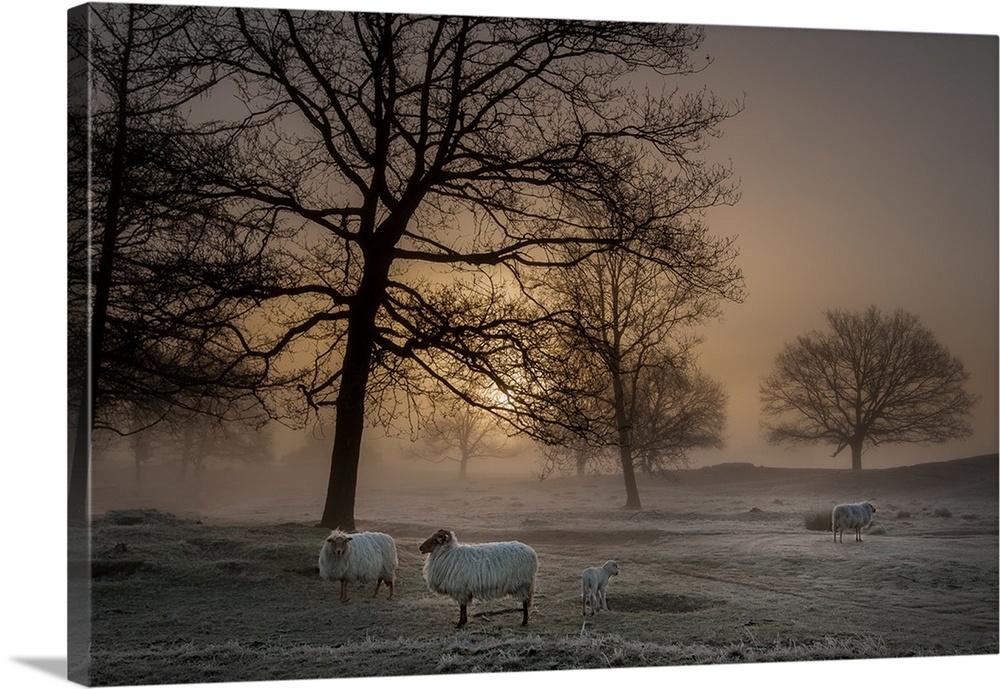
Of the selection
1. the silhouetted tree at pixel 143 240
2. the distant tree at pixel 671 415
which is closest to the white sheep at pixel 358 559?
the silhouetted tree at pixel 143 240

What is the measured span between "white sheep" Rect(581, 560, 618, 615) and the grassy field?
8cm

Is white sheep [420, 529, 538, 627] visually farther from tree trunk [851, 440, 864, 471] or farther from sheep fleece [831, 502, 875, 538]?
tree trunk [851, 440, 864, 471]

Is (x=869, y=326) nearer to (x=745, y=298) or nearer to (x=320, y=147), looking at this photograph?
(x=745, y=298)

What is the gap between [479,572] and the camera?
1009cm

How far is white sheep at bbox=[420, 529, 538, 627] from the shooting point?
33.0ft

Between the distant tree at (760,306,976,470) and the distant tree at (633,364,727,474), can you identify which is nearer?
the distant tree at (633,364,727,474)

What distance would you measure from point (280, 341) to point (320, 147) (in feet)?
4.38

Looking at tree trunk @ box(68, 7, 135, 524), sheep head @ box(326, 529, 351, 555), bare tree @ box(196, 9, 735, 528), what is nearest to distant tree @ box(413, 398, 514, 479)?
bare tree @ box(196, 9, 735, 528)

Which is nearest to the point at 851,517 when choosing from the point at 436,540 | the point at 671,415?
the point at 671,415

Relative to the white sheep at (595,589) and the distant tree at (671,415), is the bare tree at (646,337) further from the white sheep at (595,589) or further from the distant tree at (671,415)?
the white sheep at (595,589)

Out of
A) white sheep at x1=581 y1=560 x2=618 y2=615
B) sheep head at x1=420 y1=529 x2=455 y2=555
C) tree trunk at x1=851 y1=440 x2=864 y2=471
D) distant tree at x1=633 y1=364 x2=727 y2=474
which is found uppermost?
distant tree at x1=633 y1=364 x2=727 y2=474

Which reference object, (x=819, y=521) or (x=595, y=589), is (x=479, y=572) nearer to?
(x=595, y=589)

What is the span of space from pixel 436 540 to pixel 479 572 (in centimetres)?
35

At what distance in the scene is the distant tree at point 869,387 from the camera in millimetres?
11141
